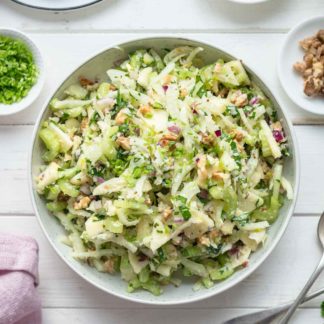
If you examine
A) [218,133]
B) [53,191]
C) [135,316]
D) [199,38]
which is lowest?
[135,316]

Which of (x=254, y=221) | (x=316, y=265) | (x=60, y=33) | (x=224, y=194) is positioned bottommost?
(x=316, y=265)

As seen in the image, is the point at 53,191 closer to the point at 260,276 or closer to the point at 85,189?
the point at 85,189

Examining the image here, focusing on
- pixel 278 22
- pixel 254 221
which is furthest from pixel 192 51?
pixel 254 221

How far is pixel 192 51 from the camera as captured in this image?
2.22m

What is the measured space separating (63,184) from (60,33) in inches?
23.7

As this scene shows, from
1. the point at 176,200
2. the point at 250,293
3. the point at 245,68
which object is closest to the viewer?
the point at 176,200

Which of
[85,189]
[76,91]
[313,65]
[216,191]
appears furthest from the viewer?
[313,65]

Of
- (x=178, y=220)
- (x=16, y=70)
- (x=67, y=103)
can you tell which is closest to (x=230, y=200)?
(x=178, y=220)

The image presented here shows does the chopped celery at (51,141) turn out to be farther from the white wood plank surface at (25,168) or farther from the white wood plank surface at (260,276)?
the white wood plank surface at (260,276)

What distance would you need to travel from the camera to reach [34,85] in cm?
234

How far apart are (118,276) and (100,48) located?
0.81m

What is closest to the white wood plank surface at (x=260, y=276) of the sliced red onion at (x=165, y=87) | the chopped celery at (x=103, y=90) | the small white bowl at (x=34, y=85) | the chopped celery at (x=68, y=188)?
the chopped celery at (x=68, y=188)

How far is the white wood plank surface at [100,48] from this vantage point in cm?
238

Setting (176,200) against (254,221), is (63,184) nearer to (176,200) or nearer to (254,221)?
(176,200)
